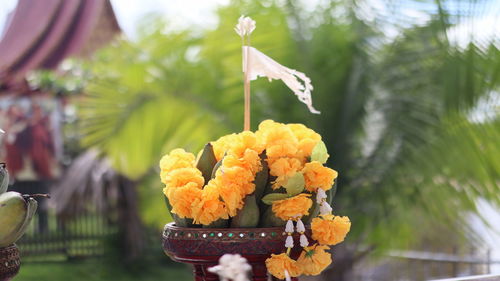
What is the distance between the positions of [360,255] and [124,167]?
4.77 feet

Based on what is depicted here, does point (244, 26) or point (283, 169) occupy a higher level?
point (244, 26)

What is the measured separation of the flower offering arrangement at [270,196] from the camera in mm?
936

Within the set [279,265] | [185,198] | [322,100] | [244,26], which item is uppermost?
[322,100]

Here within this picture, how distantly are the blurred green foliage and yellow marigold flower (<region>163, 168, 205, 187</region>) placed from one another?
2.61 metres

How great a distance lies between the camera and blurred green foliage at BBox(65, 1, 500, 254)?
3.52 metres

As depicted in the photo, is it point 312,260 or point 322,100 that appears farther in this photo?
point 322,100

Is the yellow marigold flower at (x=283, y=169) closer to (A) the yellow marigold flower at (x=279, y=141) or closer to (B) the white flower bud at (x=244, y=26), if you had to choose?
(A) the yellow marigold flower at (x=279, y=141)

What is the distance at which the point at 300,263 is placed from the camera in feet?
3.16

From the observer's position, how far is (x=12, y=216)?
90 cm

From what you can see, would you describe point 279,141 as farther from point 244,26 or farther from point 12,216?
point 12,216

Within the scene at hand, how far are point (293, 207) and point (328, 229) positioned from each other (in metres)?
0.06

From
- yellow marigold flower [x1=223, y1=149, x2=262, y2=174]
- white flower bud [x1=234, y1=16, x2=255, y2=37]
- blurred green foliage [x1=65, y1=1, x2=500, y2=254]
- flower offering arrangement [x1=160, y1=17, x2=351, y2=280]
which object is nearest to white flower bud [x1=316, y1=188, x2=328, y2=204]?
flower offering arrangement [x1=160, y1=17, x2=351, y2=280]

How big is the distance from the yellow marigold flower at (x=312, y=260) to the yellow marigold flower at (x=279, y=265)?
2cm

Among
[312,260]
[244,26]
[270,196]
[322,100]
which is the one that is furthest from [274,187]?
[322,100]
